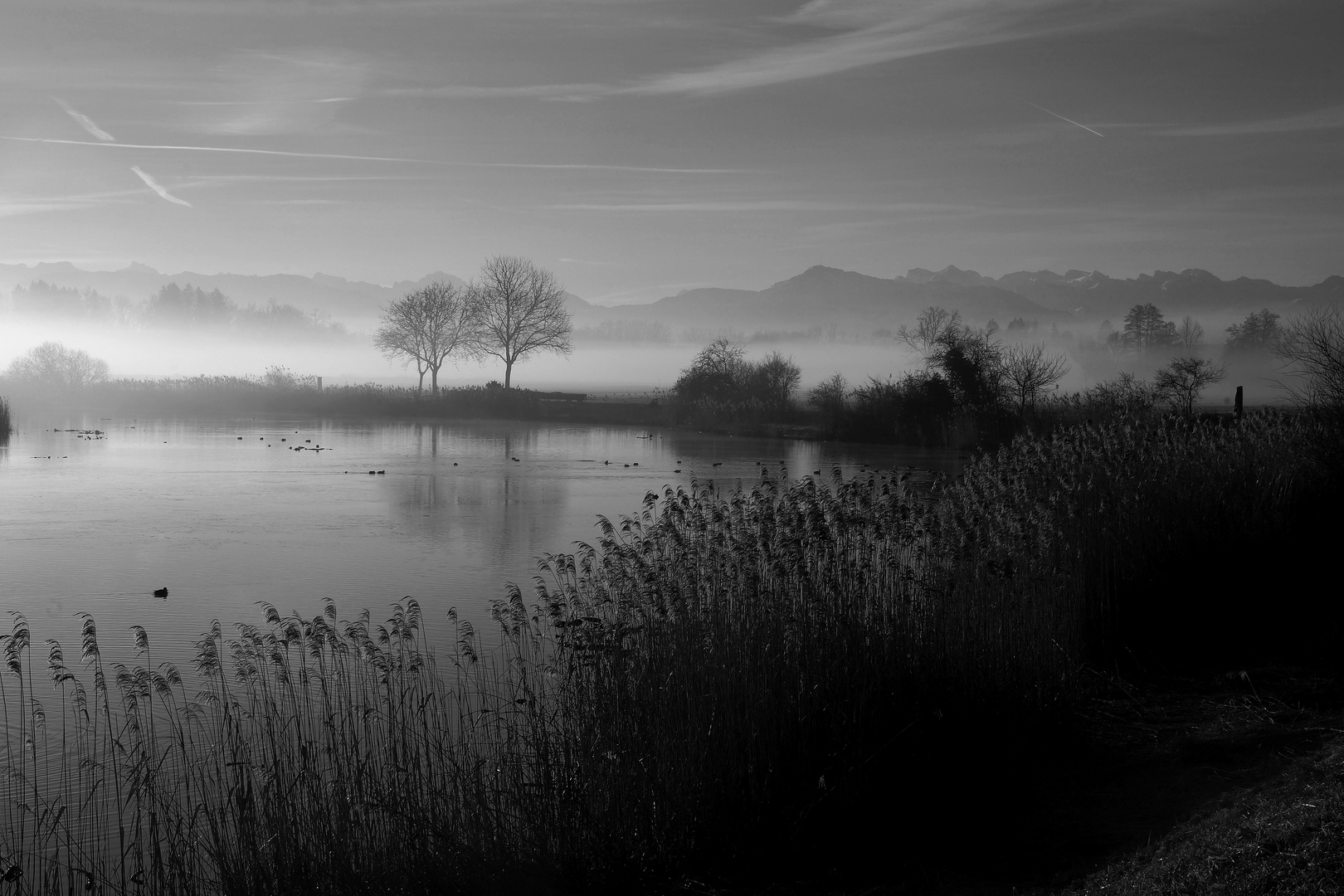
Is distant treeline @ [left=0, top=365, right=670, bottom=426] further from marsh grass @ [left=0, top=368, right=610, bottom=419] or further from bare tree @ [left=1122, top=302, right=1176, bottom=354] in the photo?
bare tree @ [left=1122, top=302, right=1176, bottom=354]

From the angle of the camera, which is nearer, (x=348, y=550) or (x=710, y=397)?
(x=348, y=550)

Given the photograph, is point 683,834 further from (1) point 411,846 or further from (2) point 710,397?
(2) point 710,397

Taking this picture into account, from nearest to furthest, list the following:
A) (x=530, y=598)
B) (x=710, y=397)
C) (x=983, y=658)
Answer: (x=983, y=658) < (x=530, y=598) < (x=710, y=397)

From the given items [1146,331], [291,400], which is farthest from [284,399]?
[1146,331]

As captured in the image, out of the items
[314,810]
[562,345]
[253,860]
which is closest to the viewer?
[253,860]

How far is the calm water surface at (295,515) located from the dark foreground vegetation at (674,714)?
1603 millimetres

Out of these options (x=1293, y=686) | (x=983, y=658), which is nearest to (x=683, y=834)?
(x=983, y=658)

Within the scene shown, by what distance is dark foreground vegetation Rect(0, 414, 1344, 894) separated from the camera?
4.50 meters

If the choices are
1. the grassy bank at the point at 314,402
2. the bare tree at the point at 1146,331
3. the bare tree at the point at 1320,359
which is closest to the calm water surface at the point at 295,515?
the bare tree at the point at 1320,359

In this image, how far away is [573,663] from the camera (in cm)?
591

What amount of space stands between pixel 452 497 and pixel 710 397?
28.3m

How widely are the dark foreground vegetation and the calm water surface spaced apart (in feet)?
5.26

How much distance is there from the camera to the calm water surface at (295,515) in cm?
961

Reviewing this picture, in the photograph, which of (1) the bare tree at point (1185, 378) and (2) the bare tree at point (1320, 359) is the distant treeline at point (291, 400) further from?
(2) the bare tree at point (1320, 359)
